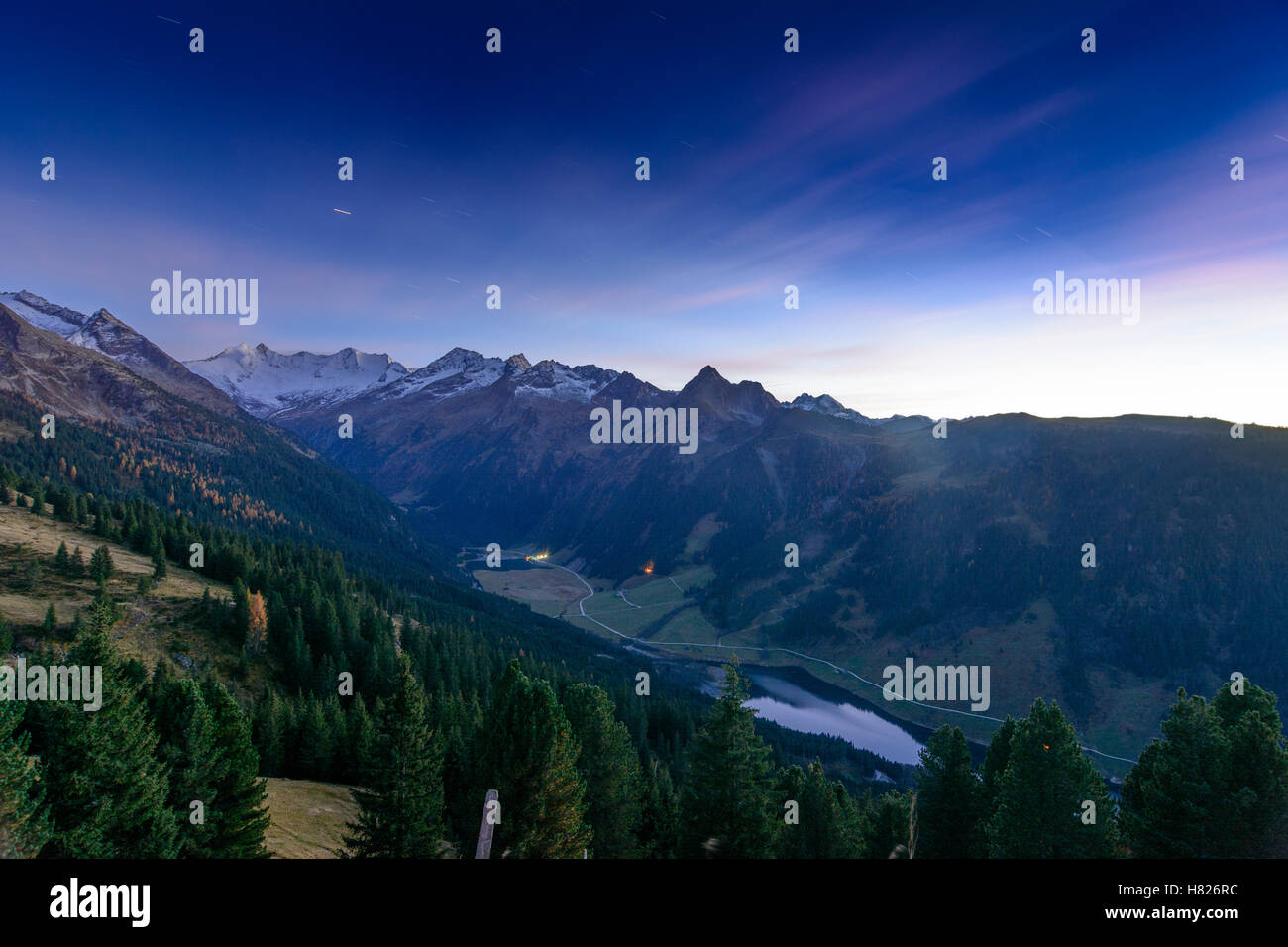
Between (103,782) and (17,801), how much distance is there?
3.28 meters

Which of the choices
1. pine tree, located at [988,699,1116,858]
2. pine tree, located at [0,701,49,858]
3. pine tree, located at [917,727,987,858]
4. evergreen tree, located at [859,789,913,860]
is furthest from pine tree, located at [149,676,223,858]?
pine tree, located at [917,727,987,858]

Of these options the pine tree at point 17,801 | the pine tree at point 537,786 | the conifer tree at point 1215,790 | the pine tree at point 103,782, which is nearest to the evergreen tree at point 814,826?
the pine tree at point 537,786

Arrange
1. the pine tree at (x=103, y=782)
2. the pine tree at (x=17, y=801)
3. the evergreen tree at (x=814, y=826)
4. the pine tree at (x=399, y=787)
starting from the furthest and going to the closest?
the evergreen tree at (x=814, y=826), the pine tree at (x=399, y=787), the pine tree at (x=103, y=782), the pine tree at (x=17, y=801)

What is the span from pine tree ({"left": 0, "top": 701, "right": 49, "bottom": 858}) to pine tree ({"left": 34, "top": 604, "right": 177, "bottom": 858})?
102 centimetres

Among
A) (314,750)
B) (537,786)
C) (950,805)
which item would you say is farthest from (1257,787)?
(314,750)

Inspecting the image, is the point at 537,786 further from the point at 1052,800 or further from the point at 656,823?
the point at 1052,800

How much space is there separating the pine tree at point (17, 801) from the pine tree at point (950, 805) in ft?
147

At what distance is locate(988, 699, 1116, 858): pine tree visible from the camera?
29.2 m

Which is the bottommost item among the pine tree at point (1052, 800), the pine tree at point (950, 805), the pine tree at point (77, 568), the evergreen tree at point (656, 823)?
the evergreen tree at point (656, 823)

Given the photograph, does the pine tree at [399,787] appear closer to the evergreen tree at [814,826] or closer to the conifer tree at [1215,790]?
the evergreen tree at [814,826]

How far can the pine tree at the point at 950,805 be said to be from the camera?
3912 centimetres
